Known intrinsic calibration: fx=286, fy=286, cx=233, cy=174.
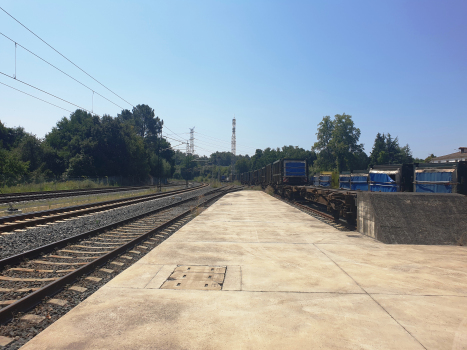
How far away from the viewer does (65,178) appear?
1660 inches

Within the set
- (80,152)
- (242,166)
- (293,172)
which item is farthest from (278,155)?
(293,172)

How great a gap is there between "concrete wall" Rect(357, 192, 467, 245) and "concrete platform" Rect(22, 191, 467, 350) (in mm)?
719

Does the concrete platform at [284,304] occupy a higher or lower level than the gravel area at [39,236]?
lower

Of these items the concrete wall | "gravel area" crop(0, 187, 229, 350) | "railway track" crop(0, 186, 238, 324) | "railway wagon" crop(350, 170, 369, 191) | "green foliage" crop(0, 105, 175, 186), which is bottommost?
"gravel area" crop(0, 187, 229, 350)

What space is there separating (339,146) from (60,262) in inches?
2909

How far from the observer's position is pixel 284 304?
4.08 metres

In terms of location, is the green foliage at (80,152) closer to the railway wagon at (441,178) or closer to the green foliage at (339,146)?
the railway wagon at (441,178)

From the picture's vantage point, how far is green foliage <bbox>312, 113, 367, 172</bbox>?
2906 inches

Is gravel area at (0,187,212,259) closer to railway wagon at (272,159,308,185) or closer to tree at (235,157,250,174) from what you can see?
railway wagon at (272,159,308,185)

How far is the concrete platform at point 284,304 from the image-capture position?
3.18m

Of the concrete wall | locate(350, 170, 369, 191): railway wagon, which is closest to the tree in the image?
locate(350, 170, 369, 191): railway wagon

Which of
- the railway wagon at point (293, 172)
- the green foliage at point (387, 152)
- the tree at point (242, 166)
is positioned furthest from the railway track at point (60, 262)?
the tree at point (242, 166)

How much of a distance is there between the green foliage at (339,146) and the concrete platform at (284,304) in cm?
7055

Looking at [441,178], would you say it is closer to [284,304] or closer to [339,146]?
[284,304]
